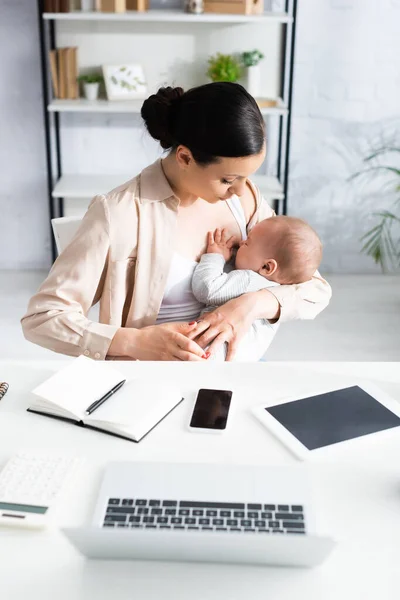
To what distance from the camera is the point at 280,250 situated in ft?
6.07

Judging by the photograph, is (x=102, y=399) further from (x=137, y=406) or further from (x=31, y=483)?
(x=31, y=483)

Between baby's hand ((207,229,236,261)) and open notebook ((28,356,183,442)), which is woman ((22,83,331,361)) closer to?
baby's hand ((207,229,236,261))

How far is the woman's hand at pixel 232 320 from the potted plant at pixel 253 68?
2.08 meters

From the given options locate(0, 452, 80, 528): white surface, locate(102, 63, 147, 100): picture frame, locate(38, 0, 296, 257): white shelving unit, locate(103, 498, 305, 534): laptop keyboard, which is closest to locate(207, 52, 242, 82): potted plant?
locate(38, 0, 296, 257): white shelving unit

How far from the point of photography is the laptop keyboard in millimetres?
974

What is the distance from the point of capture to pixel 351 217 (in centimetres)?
393

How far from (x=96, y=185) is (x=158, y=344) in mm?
2200

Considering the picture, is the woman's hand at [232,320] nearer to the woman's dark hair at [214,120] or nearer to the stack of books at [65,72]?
the woman's dark hair at [214,120]

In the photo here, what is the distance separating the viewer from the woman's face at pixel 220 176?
1.60 meters

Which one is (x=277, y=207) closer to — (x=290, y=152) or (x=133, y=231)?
(x=290, y=152)

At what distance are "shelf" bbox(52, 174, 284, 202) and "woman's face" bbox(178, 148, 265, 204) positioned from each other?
1857 mm

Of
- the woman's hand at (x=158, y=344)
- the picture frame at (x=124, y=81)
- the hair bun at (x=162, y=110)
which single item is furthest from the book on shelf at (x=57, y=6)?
the woman's hand at (x=158, y=344)

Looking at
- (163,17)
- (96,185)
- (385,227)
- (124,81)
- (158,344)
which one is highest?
(163,17)

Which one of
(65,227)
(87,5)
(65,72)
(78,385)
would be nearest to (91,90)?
(65,72)
